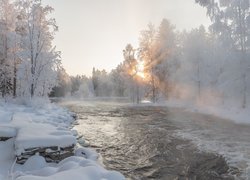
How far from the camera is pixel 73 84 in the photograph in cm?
15562

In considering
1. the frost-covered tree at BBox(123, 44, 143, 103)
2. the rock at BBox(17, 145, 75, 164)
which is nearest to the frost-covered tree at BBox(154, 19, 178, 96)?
the frost-covered tree at BBox(123, 44, 143, 103)

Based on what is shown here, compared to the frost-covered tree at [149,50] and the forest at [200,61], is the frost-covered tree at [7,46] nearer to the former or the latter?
the forest at [200,61]

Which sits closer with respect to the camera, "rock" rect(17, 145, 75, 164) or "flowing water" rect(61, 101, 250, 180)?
"rock" rect(17, 145, 75, 164)

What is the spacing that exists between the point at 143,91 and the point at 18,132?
62.3 m

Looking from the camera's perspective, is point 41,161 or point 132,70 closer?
point 41,161

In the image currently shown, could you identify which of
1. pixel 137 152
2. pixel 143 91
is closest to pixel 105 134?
pixel 137 152

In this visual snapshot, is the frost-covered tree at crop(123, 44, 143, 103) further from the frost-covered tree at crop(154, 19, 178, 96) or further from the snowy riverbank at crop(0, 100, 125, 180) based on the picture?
the snowy riverbank at crop(0, 100, 125, 180)

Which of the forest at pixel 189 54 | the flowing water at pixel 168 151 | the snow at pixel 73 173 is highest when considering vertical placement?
the forest at pixel 189 54

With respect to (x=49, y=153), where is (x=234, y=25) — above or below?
above

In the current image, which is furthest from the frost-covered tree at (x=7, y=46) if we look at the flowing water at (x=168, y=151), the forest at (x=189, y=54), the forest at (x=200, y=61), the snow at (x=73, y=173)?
the snow at (x=73, y=173)

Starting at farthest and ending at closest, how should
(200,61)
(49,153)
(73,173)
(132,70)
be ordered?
(132,70), (200,61), (49,153), (73,173)

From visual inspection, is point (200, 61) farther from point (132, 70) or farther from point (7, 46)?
point (7, 46)

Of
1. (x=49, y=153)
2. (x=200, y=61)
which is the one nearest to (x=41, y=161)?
(x=49, y=153)

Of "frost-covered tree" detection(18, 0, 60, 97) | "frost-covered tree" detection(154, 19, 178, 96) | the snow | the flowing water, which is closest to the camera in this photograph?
the snow
